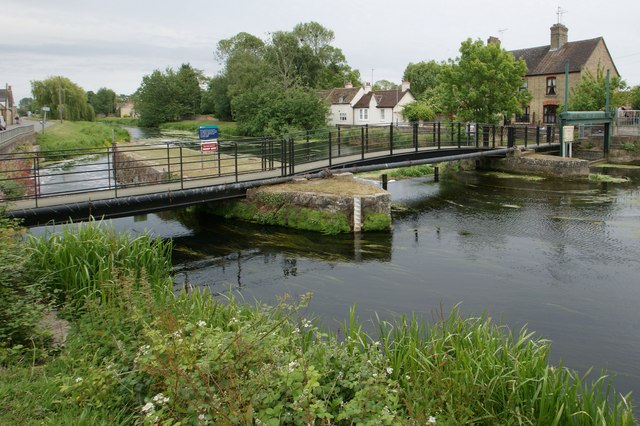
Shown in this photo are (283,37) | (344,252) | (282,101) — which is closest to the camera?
(344,252)

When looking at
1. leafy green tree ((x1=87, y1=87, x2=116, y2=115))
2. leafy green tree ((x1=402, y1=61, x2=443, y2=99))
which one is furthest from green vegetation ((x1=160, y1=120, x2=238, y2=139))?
leafy green tree ((x1=87, y1=87, x2=116, y2=115))

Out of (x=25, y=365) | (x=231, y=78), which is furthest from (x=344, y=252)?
(x=231, y=78)

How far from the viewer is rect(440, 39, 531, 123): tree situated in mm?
35438

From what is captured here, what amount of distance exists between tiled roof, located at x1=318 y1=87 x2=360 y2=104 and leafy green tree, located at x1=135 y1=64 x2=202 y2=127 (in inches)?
1225

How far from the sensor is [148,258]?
A: 8.72 m

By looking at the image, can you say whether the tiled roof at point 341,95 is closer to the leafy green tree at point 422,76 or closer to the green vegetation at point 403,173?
the leafy green tree at point 422,76

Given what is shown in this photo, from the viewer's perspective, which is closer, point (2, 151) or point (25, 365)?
point (25, 365)

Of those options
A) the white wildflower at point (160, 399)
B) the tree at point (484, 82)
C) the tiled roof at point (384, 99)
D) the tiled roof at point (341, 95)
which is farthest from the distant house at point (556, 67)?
the white wildflower at point (160, 399)

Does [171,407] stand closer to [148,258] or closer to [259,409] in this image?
[259,409]

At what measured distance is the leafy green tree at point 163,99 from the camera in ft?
292

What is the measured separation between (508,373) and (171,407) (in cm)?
304

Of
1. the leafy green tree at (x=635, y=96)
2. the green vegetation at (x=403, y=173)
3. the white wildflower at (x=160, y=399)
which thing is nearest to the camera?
the white wildflower at (x=160, y=399)

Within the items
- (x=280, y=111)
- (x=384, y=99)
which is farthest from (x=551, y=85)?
(x=280, y=111)

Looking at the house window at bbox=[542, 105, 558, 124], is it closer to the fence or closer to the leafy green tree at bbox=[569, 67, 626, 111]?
the leafy green tree at bbox=[569, 67, 626, 111]
